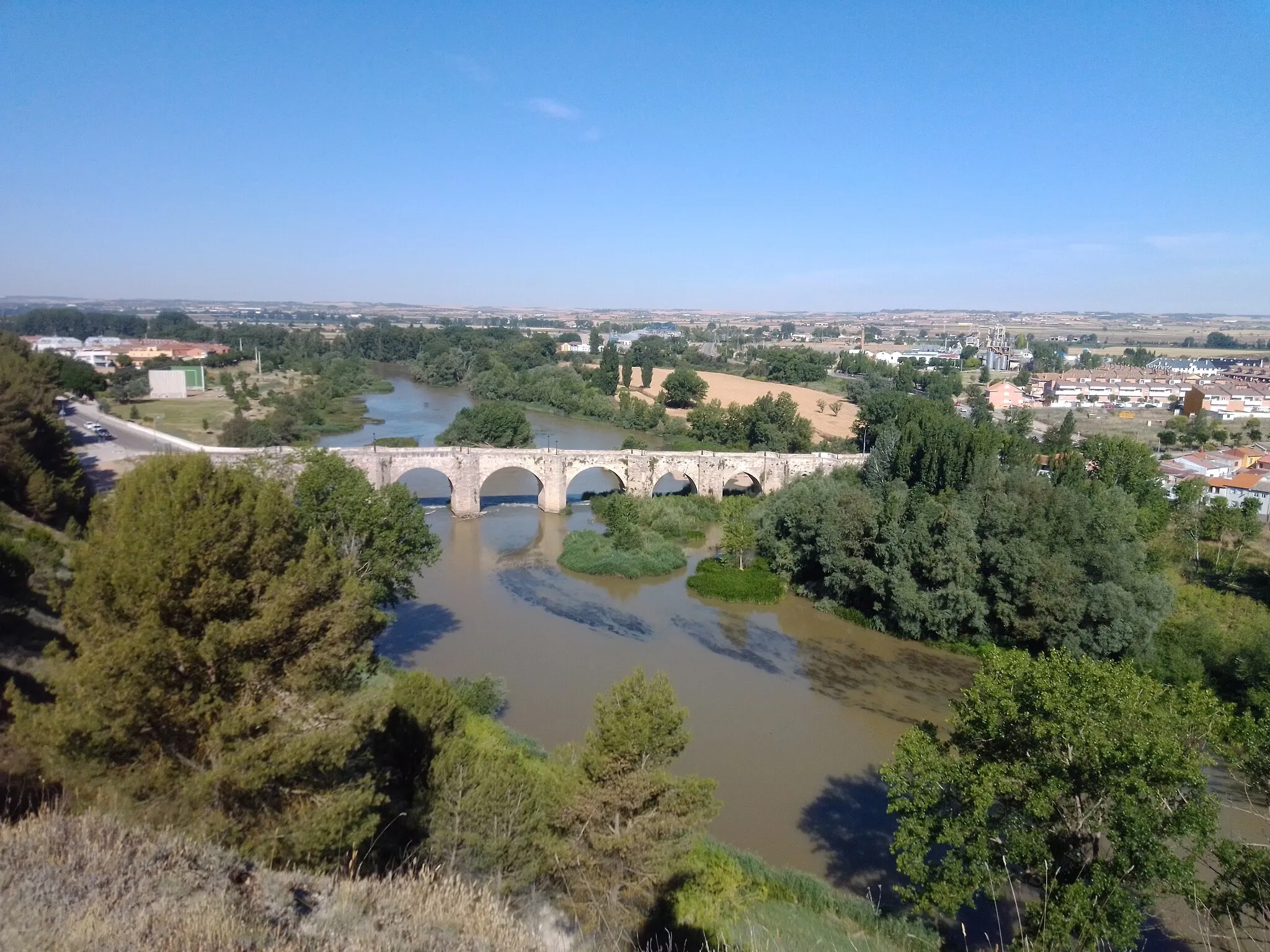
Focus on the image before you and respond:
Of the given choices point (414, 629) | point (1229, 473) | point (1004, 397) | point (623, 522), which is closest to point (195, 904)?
point (414, 629)

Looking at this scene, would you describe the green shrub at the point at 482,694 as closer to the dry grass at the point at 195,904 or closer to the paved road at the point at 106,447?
the dry grass at the point at 195,904

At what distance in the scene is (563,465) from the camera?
22484mm

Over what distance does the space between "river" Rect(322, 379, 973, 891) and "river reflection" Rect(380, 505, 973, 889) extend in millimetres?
31

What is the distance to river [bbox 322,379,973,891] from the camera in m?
9.12

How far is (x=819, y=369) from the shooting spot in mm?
50719

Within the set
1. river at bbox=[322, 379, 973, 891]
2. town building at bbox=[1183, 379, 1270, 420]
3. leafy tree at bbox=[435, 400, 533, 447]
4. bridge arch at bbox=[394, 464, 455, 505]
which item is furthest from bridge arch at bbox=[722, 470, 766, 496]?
town building at bbox=[1183, 379, 1270, 420]

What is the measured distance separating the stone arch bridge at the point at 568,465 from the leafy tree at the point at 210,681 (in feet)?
50.5

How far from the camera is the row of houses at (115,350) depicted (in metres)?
45.0

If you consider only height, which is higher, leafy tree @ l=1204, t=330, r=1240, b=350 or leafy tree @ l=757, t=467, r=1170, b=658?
leafy tree @ l=1204, t=330, r=1240, b=350

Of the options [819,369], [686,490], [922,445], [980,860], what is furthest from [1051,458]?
[819,369]

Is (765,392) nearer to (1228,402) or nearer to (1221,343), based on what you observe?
(1228,402)

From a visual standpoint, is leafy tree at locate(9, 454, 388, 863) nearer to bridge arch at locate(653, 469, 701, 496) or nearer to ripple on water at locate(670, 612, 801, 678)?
ripple on water at locate(670, 612, 801, 678)

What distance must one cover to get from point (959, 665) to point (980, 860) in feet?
28.9

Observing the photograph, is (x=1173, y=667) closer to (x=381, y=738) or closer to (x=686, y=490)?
(x=381, y=738)
